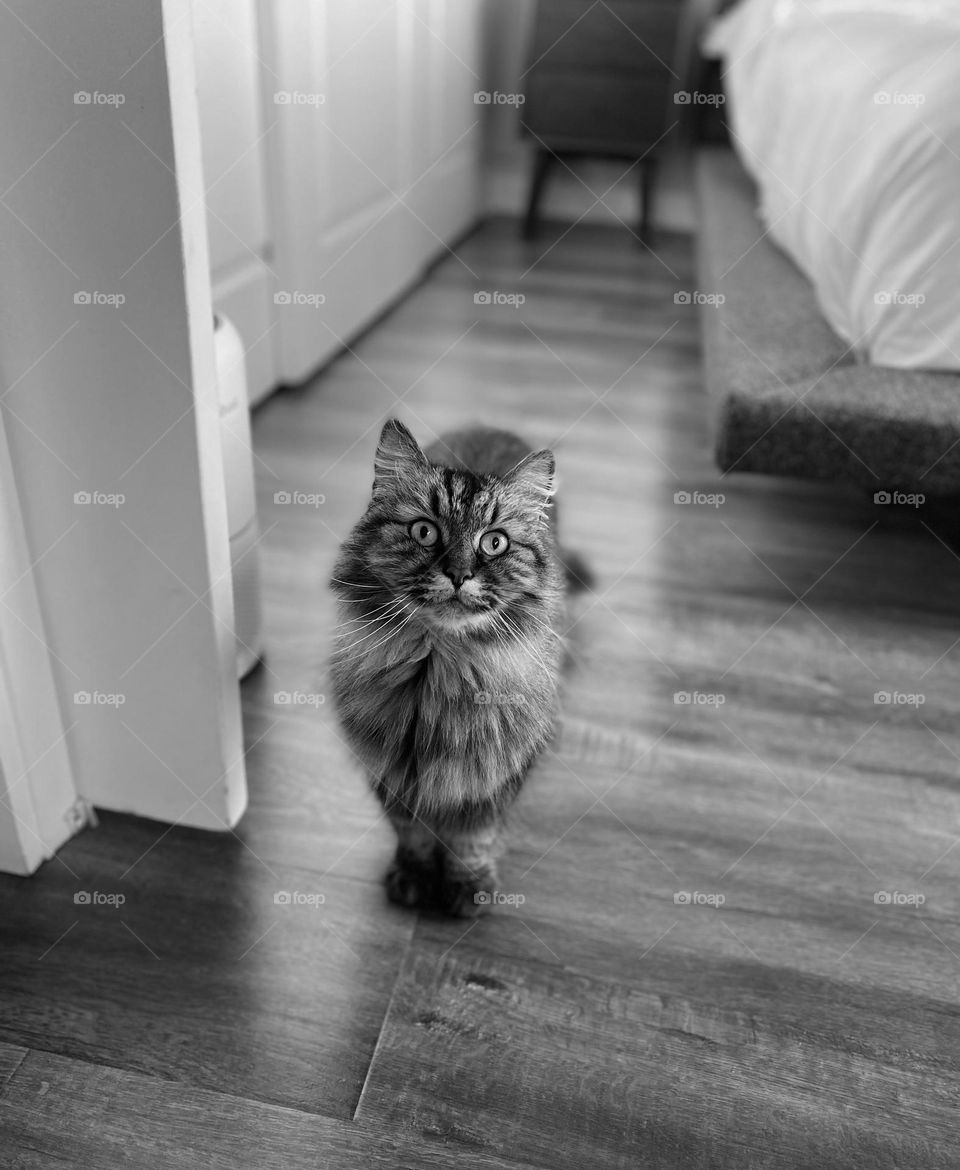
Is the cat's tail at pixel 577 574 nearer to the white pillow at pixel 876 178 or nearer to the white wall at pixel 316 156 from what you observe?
the white pillow at pixel 876 178

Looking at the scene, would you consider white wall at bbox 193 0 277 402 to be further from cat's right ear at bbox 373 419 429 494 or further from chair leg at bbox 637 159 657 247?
chair leg at bbox 637 159 657 247

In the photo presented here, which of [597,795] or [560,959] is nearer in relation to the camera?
[560,959]

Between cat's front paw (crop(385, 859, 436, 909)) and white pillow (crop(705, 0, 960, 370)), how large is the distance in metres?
1.26

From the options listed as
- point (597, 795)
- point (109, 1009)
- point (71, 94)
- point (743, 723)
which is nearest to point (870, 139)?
point (743, 723)

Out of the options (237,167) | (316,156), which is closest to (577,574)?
(237,167)

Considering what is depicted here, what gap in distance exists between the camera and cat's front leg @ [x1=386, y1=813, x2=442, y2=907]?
1244mm

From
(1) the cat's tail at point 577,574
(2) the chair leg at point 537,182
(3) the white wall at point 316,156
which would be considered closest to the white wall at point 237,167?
(3) the white wall at point 316,156

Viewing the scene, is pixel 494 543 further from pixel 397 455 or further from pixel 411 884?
pixel 411 884

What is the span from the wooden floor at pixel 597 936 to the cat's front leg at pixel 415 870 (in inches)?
1.4

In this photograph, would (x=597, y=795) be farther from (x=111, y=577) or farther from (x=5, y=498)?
(x=5, y=498)

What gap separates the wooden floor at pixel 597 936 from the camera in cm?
101

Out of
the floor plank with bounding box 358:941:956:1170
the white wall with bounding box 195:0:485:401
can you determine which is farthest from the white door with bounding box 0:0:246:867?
the white wall with bounding box 195:0:485:401

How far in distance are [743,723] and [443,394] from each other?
148 cm

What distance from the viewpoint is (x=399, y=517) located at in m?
1.07
